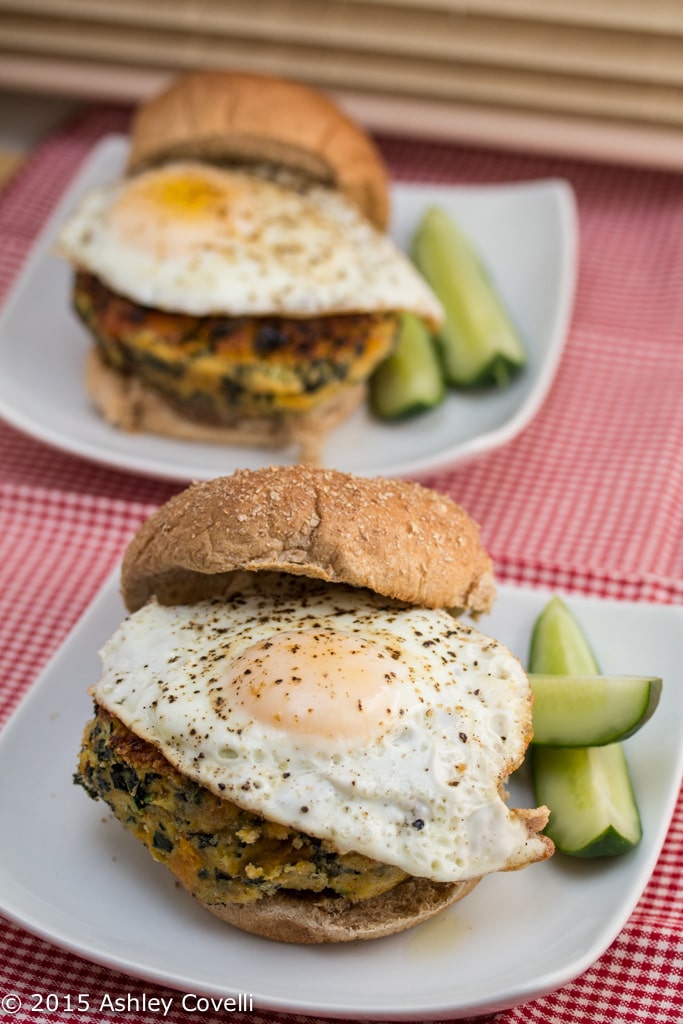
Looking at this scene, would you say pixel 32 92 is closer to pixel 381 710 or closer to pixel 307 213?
pixel 307 213

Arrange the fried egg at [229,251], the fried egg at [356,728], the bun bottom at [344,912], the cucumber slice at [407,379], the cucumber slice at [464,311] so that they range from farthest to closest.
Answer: the cucumber slice at [464,311] → the cucumber slice at [407,379] → the fried egg at [229,251] → the bun bottom at [344,912] → the fried egg at [356,728]

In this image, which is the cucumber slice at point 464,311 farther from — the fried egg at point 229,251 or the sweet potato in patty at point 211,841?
the sweet potato in patty at point 211,841

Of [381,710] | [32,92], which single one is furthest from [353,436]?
[32,92]

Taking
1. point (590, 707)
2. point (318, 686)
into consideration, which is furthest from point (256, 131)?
point (318, 686)

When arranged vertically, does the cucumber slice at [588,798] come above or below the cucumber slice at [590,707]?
below

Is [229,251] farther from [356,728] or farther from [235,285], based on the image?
[356,728]

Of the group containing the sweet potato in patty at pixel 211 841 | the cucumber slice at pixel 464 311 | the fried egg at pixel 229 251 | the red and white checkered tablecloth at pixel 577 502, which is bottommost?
the red and white checkered tablecloth at pixel 577 502

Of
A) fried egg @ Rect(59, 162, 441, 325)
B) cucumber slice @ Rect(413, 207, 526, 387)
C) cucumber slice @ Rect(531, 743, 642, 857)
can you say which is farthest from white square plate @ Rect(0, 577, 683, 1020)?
cucumber slice @ Rect(413, 207, 526, 387)

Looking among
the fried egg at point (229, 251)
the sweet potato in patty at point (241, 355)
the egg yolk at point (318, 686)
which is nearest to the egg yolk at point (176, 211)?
the fried egg at point (229, 251)
